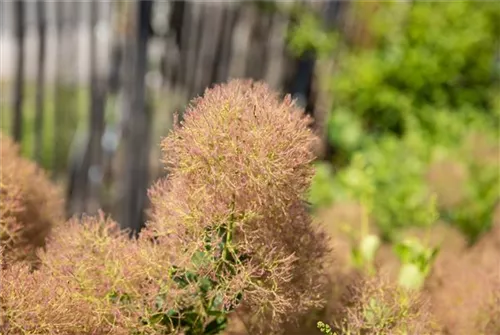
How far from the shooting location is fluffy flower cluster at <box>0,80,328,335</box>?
1.39 ft

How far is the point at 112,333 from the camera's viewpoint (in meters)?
0.44

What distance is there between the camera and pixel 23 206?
0.53 metres

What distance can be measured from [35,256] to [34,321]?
0.10 m

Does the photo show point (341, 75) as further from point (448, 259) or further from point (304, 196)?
point (304, 196)

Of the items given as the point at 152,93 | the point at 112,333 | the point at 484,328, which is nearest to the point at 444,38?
the point at 152,93

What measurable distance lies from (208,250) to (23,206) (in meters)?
0.16

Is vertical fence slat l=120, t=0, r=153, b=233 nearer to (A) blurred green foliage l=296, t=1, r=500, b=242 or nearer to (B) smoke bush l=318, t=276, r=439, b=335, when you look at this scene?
(A) blurred green foliage l=296, t=1, r=500, b=242

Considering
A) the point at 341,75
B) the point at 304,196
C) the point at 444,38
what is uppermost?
the point at 304,196

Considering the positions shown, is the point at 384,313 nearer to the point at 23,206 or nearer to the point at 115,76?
the point at 23,206

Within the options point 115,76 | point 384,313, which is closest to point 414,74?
point 115,76

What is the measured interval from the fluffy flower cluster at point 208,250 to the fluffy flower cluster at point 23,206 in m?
0.04

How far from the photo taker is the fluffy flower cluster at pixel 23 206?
0.50m

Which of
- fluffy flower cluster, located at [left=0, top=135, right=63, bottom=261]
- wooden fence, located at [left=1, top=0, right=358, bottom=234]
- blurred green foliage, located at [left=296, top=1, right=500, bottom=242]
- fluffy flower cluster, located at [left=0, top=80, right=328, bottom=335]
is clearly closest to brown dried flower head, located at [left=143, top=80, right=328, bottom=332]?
fluffy flower cluster, located at [left=0, top=80, right=328, bottom=335]

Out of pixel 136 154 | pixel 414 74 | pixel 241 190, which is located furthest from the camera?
pixel 414 74
